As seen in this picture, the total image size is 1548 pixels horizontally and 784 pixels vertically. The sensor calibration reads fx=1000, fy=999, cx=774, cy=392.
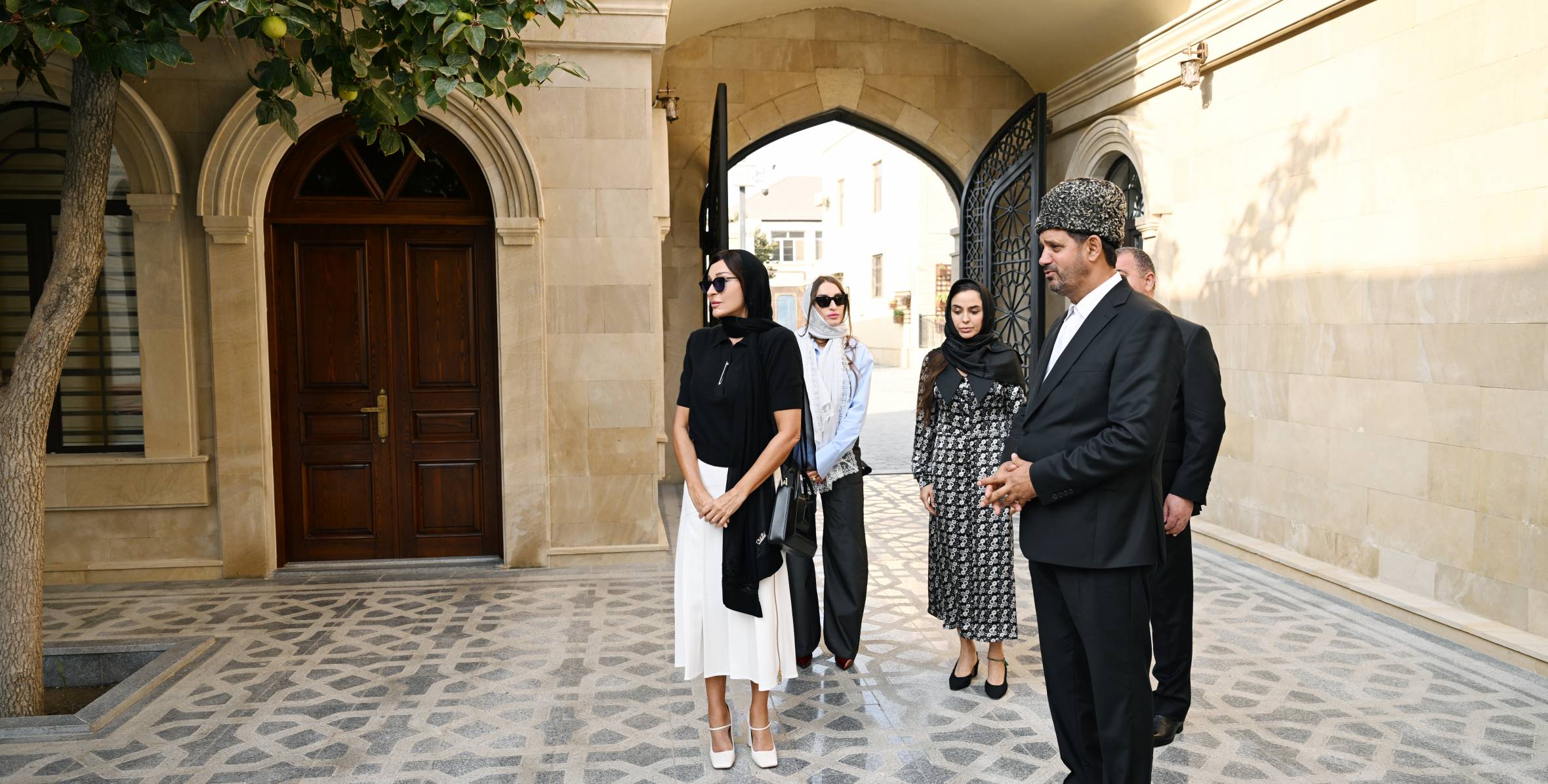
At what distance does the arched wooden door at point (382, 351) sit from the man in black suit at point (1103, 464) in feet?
15.2

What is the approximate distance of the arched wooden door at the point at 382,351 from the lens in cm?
634

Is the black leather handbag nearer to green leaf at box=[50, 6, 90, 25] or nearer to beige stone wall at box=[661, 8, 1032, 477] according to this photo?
green leaf at box=[50, 6, 90, 25]

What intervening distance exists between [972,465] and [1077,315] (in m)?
1.51

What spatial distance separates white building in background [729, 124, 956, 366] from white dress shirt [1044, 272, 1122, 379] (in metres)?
17.4

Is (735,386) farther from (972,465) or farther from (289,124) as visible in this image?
(289,124)

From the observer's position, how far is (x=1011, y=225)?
939cm

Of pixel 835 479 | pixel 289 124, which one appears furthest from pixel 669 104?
pixel 835 479

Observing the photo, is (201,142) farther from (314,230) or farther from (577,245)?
(577,245)

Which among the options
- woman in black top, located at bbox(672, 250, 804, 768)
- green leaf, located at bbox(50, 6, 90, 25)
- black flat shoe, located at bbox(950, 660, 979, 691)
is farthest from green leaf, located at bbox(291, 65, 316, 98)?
black flat shoe, located at bbox(950, 660, 979, 691)

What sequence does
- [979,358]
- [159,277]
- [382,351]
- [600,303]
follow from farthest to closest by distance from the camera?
[382,351], [600,303], [159,277], [979,358]

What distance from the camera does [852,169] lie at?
36.9 metres

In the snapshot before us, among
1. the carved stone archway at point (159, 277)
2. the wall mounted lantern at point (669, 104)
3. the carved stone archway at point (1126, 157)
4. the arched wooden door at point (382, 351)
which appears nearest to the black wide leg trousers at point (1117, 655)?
the arched wooden door at point (382, 351)

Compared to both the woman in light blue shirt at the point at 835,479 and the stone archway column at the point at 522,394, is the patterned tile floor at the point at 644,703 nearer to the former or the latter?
the woman in light blue shirt at the point at 835,479

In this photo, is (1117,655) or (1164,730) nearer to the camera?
(1117,655)
